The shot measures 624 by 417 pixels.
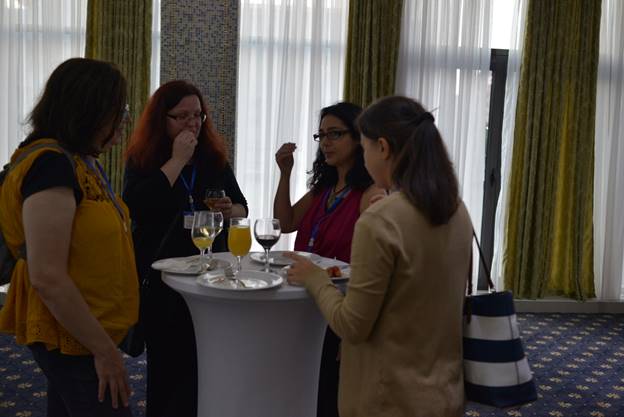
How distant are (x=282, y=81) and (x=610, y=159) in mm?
2979

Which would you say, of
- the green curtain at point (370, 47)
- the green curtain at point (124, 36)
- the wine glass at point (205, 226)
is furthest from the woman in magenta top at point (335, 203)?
the green curtain at point (124, 36)

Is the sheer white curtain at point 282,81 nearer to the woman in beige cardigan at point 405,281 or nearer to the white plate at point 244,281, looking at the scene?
the white plate at point 244,281

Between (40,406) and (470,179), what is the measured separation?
374 centimetres

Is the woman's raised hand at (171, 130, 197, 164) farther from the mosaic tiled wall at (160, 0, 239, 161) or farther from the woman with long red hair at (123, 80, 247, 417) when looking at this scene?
the mosaic tiled wall at (160, 0, 239, 161)

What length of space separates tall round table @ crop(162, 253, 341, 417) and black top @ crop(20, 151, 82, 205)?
0.64m

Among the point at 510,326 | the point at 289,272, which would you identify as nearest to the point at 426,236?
the point at 510,326

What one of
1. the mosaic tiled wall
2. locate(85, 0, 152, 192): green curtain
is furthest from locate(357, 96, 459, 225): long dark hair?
locate(85, 0, 152, 192): green curtain

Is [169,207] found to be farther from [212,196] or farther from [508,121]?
[508,121]

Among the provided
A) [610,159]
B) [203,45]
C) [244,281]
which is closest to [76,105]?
[244,281]

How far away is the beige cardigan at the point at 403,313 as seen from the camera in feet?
4.54

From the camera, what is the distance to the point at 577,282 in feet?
17.2

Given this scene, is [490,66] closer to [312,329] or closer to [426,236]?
[312,329]

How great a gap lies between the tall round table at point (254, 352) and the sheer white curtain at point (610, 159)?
13.3ft

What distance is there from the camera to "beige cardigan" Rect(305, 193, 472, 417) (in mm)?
1383
